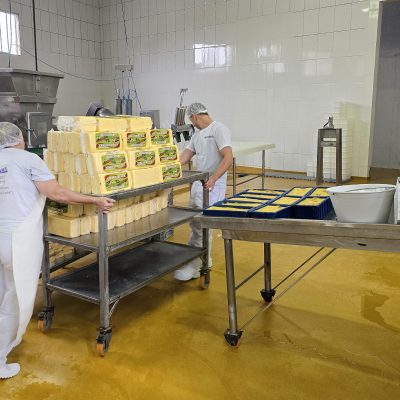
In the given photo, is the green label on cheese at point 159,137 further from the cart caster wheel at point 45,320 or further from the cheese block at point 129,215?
the cart caster wheel at point 45,320

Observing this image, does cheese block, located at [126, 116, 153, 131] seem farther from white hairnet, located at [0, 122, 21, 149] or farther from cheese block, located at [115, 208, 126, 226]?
white hairnet, located at [0, 122, 21, 149]

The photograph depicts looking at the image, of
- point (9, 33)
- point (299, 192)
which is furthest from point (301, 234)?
point (9, 33)

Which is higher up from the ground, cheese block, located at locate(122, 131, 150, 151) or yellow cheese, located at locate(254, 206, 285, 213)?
cheese block, located at locate(122, 131, 150, 151)

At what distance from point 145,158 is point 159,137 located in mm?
267

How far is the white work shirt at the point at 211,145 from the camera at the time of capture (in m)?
3.41

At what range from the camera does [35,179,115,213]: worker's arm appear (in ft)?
7.28

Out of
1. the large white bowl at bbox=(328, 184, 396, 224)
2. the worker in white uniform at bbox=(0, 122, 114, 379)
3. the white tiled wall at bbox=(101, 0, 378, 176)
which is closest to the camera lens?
the large white bowl at bbox=(328, 184, 396, 224)

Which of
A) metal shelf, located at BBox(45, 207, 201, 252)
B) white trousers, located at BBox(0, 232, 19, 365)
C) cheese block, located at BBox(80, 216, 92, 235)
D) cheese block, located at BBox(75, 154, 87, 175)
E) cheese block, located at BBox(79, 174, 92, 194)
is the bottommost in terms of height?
white trousers, located at BBox(0, 232, 19, 365)

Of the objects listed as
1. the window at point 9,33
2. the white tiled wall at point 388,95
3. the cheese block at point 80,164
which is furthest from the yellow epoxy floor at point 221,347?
the window at point 9,33

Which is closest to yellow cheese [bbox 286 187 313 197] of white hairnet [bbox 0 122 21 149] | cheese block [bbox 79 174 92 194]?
cheese block [bbox 79 174 92 194]

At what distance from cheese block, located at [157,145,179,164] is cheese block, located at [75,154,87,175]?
0.59 m

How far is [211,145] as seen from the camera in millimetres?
3488

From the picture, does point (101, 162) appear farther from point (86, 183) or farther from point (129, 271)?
point (129, 271)

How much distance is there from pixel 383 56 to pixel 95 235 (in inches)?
289
